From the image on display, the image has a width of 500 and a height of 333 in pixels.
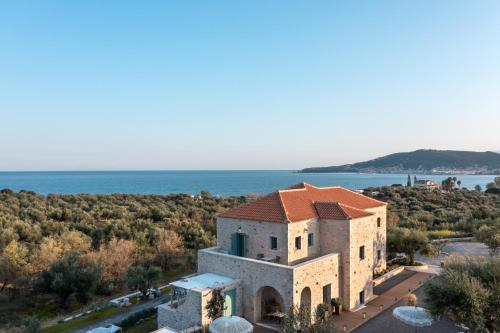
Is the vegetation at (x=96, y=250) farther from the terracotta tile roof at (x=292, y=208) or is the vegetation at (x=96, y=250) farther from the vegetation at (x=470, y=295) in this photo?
the vegetation at (x=470, y=295)

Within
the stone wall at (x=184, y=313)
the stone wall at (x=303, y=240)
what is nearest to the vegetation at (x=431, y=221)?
the stone wall at (x=303, y=240)

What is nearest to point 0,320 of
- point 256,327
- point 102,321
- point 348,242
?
point 102,321

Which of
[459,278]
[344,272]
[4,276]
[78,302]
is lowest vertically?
[78,302]

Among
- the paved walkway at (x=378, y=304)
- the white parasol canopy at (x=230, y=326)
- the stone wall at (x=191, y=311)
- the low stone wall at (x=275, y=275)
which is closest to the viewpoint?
the white parasol canopy at (x=230, y=326)

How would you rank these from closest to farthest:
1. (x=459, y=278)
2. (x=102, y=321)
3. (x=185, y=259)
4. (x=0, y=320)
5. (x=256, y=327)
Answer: (x=459, y=278) → (x=256, y=327) → (x=102, y=321) → (x=0, y=320) → (x=185, y=259)

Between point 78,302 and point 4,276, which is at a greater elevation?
point 4,276

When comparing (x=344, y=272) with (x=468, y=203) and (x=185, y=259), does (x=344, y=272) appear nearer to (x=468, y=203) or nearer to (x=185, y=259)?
(x=185, y=259)

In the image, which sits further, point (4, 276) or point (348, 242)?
point (4, 276)
